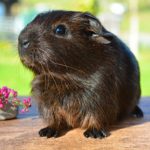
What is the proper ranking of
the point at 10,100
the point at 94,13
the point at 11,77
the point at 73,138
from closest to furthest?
the point at 73,138
the point at 10,100
the point at 11,77
the point at 94,13

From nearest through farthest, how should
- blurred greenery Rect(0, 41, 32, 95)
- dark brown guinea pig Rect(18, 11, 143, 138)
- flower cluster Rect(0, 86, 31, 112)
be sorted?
dark brown guinea pig Rect(18, 11, 143, 138) < flower cluster Rect(0, 86, 31, 112) < blurred greenery Rect(0, 41, 32, 95)

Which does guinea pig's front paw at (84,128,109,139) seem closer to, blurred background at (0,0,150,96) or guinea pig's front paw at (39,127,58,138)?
guinea pig's front paw at (39,127,58,138)

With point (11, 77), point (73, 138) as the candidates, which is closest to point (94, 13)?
point (11, 77)

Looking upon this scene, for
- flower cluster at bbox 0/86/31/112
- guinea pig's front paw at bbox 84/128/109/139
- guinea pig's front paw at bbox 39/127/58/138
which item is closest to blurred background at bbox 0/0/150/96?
flower cluster at bbox 0/86/31/112

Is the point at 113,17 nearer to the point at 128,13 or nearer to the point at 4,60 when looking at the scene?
the point at 4,60

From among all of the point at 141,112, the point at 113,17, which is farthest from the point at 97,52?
the point at 113,17

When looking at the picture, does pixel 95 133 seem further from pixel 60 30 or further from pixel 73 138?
pixel 60 30

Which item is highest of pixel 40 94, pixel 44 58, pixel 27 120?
pixel 44 58

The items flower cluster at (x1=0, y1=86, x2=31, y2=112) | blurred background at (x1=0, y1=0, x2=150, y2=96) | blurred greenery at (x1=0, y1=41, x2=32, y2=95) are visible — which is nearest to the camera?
flower cluster at (x1=0, y1=86, x2=31, y2=112)
